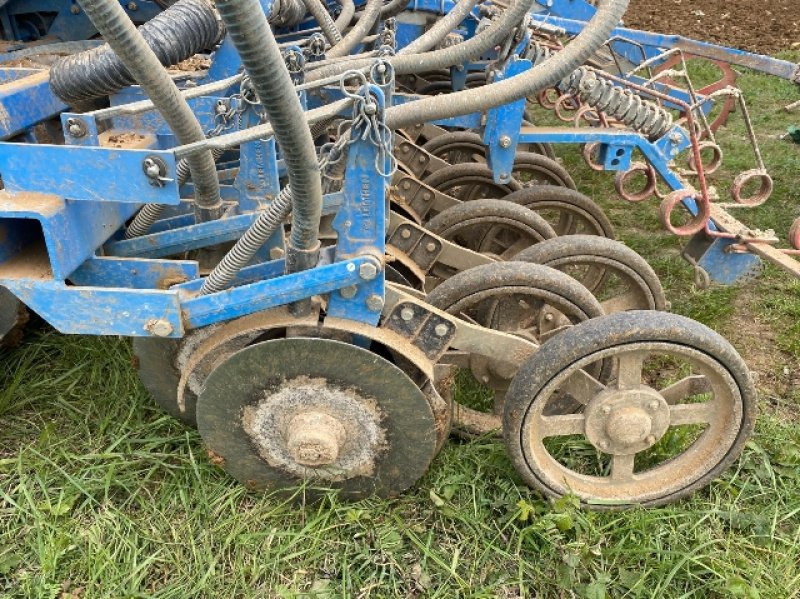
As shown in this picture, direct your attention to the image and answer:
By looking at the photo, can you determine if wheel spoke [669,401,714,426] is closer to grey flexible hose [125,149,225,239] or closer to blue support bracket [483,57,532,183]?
blue support bracket [483,57,532,183]

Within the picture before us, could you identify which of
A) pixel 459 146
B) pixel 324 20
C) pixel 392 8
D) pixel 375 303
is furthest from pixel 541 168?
pixel 375 303

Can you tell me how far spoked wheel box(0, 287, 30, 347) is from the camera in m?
2.85

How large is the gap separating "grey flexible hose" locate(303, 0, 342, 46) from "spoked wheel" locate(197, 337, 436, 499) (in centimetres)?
180

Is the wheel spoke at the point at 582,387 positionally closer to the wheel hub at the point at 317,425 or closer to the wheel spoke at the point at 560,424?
the wheel spoke at the point at 560,424

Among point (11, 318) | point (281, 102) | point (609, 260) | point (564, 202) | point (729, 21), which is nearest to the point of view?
point (281, 102)

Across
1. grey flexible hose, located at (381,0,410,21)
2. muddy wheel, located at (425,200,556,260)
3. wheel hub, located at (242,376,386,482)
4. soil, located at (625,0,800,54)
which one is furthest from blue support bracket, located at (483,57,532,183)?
soil, located at (625,0,800,54)

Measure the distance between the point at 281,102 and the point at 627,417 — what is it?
1.48 meters

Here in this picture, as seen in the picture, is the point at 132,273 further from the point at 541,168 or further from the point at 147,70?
the point at 541,168

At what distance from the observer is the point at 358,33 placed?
3.21 m

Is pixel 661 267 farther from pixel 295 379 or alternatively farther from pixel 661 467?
pixel 295 379

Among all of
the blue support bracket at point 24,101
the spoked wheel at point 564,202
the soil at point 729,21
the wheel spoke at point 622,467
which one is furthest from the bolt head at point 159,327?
the soil at point 729,21

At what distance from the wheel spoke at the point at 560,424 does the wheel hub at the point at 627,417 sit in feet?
0.09

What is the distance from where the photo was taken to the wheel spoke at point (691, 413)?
2.25 meters

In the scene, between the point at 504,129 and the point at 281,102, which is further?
the point at 504,129
